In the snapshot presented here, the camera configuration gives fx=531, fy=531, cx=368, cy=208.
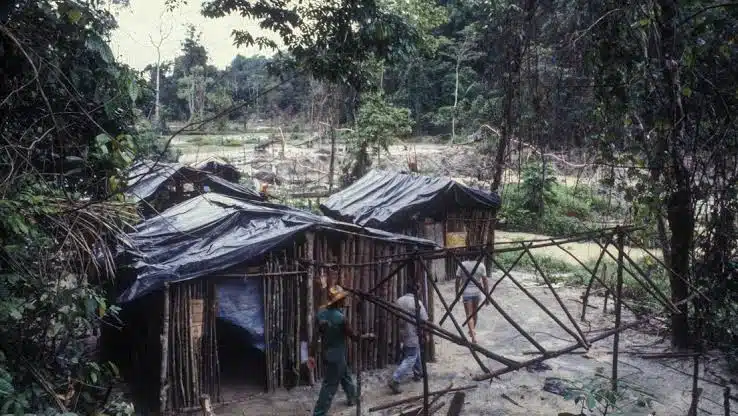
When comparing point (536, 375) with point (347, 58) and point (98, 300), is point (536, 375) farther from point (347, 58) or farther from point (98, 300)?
point (98, 300)

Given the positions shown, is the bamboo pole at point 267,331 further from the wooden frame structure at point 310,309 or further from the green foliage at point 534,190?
the green foliage at point 534,190

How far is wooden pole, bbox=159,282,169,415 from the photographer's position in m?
6.70

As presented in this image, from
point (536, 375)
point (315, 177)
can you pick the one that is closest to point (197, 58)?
point (315, 177)

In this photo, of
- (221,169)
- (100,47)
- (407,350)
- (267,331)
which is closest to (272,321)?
(267,331)

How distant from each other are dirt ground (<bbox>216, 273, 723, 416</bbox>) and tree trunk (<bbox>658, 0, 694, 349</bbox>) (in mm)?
947

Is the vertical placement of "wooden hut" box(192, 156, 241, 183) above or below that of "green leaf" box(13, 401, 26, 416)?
above

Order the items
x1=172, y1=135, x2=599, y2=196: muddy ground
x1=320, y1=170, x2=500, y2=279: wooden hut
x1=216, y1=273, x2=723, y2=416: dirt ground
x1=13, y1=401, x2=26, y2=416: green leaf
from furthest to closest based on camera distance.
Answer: x1=172, y1=135, x2=599, y2=196: muddy ground < x1=320, y1=170, x2=500, y2=279: wooden hut < x1=216, y1=273, x2=723, y2=416: dirt ground < x1=13, y1=401, x2=26, y2=416: green leaf

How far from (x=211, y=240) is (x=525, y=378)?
17.0 ft

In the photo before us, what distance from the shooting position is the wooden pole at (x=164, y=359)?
6.70 m

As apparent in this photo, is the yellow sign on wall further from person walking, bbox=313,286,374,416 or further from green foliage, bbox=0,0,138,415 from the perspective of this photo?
green foliage, bbox=0,0,138,415

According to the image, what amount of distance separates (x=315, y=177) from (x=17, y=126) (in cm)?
1955

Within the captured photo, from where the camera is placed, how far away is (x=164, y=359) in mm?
6730

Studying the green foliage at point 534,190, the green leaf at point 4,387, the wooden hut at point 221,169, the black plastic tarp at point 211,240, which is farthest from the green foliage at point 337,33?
the green foliage at point 534,190

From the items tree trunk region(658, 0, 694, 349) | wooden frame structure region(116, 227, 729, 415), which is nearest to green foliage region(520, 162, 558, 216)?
tree trunk region(658, 0, 694, 349)
